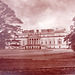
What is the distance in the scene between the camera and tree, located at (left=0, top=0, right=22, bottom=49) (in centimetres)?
308

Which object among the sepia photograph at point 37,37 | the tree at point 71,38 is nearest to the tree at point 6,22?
the sepia photograph at point 37,37

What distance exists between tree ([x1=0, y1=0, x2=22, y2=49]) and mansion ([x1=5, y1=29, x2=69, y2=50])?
0.30m

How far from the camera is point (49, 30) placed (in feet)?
9.65

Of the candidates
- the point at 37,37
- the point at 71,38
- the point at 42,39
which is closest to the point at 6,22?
the point at 37,37

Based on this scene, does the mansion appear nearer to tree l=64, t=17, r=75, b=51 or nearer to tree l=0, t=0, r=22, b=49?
tree l=64, t=17, r=75, b=51

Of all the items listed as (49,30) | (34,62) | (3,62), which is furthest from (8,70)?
(49,30)

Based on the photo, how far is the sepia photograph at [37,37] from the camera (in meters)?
2.72

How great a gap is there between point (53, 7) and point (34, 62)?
1.43 meters

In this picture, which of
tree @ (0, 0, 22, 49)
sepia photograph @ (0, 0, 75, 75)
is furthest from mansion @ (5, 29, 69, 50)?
tree @ (0, 0, 22, 49)

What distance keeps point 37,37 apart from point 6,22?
3.02ft

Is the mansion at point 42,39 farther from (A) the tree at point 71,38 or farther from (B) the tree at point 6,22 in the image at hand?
(B) the tree at point 6,22

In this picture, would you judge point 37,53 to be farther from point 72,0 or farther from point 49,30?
point 72,0

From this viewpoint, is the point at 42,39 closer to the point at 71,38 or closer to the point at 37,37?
the point at 37,37

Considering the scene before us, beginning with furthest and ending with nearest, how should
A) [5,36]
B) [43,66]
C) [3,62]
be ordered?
[5,36] → [3,62] → [43,66]
